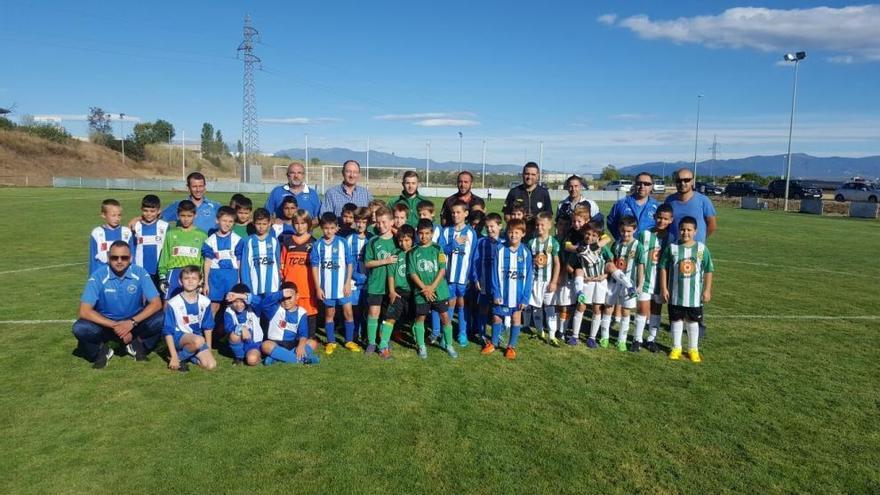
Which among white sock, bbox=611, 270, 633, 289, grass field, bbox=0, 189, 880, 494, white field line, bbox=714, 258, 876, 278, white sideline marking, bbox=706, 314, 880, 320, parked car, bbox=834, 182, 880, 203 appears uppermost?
parked car, bbox=834, 182, 880, 203

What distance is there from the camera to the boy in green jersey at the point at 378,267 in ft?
18.6

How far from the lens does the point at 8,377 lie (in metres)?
4.84

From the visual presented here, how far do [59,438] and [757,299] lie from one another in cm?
916

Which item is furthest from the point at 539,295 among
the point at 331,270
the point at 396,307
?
the point at 331,270

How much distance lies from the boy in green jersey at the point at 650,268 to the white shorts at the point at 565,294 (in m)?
0.74

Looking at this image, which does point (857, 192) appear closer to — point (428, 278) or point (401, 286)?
point (428, 278)

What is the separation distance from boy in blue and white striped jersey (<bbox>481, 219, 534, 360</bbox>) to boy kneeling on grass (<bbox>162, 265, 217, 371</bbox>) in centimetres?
282

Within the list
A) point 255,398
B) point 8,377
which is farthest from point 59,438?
point 8,377

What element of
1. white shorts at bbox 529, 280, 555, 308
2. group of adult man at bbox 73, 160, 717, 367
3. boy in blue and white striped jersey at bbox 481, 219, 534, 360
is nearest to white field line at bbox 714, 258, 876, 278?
group of adult man at bbox 73, 160, 717, 367

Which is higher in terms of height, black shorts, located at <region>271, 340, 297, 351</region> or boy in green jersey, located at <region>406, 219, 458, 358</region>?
boy in green jersey, located at <region>406, 219, 458, 358</region>

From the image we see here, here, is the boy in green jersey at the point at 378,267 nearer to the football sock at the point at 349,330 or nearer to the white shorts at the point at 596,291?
the football sock at the point at 349,330

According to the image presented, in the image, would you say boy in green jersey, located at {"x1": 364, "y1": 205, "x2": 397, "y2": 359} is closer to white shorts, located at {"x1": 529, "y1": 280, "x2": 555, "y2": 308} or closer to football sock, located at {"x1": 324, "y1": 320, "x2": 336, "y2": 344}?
football sock, located at {"x1": 324, "y1": 320, "x2": 336, "y2": 344}

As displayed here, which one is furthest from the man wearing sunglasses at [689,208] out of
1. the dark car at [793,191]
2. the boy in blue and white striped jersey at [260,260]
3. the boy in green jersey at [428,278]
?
the dark car at [793,191]

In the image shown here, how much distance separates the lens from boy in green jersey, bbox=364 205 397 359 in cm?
567
